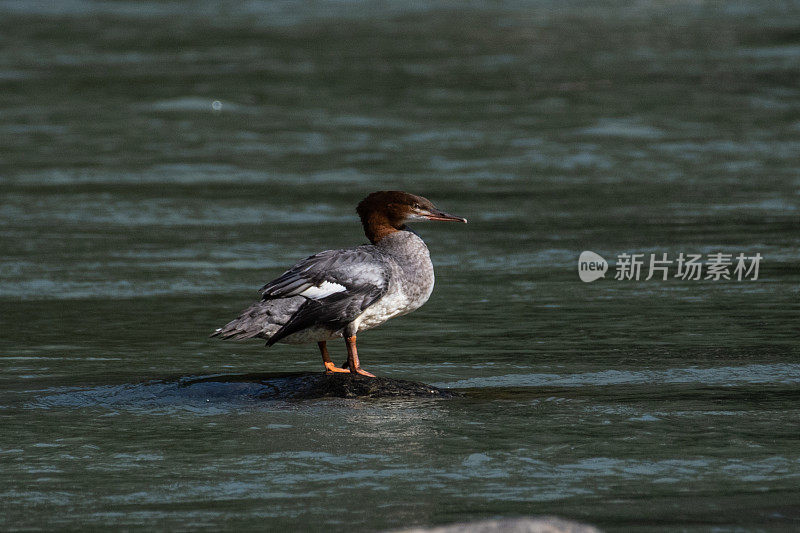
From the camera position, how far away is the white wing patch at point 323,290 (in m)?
8.45

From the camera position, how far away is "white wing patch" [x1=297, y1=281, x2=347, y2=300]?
845 centimetres

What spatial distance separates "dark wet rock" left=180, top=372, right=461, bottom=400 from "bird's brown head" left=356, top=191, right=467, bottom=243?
102 centimetres

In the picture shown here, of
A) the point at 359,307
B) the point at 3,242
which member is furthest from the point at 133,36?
the point at 359,307

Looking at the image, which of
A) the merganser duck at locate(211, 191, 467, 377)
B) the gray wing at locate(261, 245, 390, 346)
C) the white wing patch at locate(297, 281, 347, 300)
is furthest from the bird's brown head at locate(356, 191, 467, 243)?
the white wing patch at locate(297, 281, 347, 300)

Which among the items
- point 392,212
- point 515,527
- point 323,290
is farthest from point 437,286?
point 515,527

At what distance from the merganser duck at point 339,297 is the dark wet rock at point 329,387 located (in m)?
0.17

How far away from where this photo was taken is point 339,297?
8.44 m

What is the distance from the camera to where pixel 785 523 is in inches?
237

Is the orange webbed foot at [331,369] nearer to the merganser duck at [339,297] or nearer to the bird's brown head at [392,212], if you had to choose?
the merganser duck at [339,297]

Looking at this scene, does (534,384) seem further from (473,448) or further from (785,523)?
(785,523)

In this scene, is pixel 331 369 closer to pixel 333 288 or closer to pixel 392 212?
pixel 333 288

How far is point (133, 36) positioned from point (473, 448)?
87.1 ft

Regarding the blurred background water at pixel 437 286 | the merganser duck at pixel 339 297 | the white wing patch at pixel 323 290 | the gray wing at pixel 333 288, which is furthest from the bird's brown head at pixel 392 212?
the blurred background water at pixel 437 286

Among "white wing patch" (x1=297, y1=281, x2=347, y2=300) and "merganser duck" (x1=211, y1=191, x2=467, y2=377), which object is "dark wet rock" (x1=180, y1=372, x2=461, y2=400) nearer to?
"merganser duck" (x1=211, y1=191, x2=467, y2=377)
